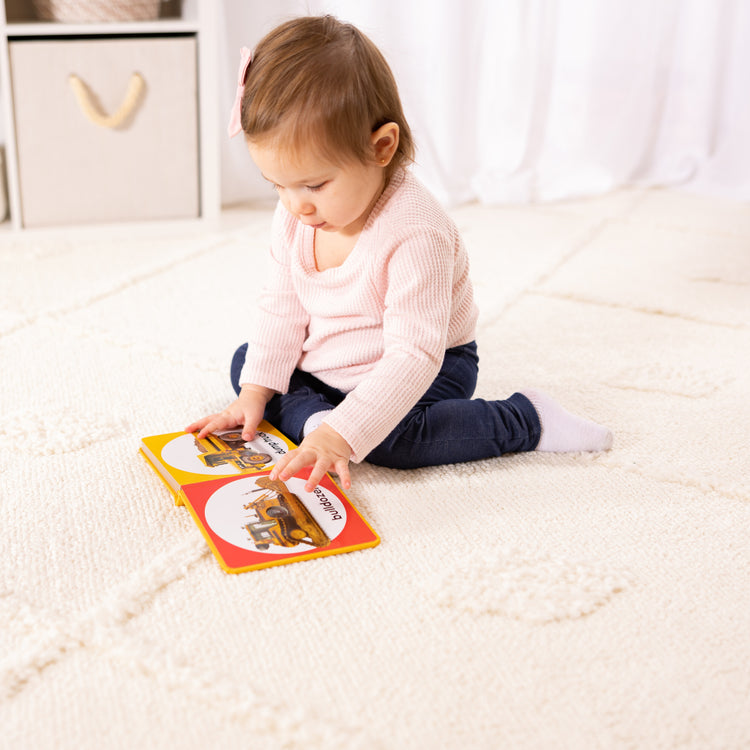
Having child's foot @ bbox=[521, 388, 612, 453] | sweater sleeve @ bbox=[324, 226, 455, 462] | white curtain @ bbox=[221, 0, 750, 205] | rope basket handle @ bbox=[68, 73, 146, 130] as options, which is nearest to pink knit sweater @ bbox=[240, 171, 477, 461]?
sweater sleeve @ bbox=[324, 226, 455, 462]

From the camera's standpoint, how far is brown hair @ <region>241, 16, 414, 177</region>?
72 cm

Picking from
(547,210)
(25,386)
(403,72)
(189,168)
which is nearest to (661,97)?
(547,210)

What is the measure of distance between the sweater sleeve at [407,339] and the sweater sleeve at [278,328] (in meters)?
0.15

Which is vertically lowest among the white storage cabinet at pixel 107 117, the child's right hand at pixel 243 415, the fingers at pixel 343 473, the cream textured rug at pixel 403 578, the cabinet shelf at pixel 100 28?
the cream textured rug at pixel 403 578

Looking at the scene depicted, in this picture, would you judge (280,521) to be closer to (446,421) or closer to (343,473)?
(343,473)

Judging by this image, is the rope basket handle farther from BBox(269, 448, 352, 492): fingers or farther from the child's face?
BBox(269, 448, 352, 492): fingers

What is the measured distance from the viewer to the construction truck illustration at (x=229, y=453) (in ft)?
2.71

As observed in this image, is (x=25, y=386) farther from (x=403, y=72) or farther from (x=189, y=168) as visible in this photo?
(x=403, y=72)

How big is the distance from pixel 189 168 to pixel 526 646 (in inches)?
48.7

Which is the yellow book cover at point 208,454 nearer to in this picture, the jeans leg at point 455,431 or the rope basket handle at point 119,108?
the jeans leg at point 455,431

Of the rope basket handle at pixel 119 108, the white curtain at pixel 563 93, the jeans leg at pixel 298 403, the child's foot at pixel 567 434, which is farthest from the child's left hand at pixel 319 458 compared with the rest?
the white curtain at pixel 563 93

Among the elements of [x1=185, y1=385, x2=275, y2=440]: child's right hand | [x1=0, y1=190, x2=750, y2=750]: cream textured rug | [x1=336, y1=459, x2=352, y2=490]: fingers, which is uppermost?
[x1=336, y1=459, x2=352, y2=490]: fingers

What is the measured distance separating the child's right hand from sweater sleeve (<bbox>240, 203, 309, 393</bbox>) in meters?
0.01

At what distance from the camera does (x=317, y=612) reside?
0.65 metres
